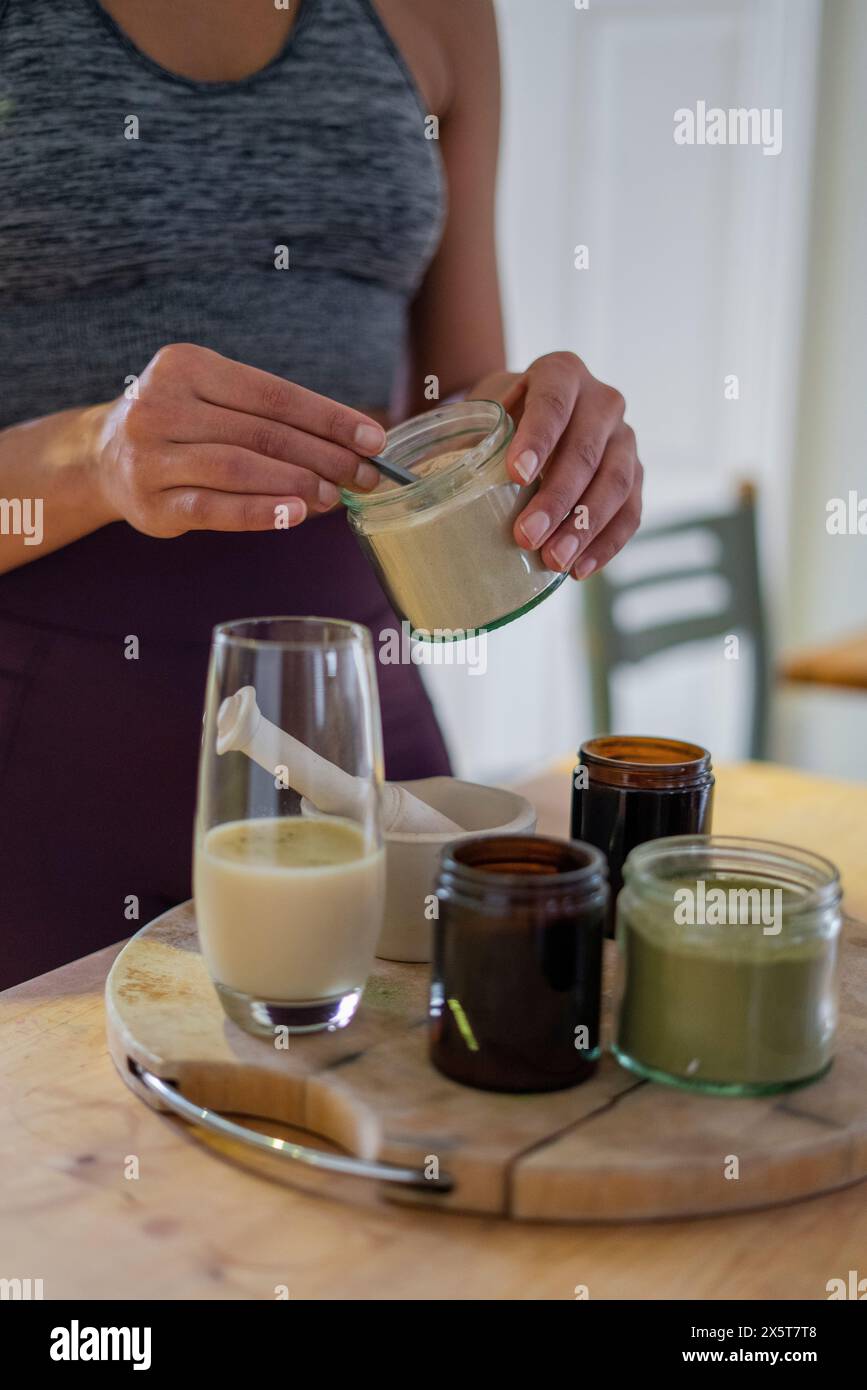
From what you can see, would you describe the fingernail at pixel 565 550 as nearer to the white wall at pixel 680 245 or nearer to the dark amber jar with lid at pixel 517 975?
the dark amber jar with lid at pixel 517 975

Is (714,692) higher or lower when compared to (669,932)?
lower

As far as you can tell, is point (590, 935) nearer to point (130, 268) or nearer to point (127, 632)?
point (127, 632)

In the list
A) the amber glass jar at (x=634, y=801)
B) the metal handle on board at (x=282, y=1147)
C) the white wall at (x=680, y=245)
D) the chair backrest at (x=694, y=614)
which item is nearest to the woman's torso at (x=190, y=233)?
the amber glass jar at (x=634, y=801)

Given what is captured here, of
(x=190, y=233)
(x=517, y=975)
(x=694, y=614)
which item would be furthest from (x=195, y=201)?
(x=694, y=614)

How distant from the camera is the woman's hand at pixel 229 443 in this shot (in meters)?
0.76

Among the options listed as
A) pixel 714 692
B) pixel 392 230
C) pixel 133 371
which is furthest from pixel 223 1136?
pixel 714 692

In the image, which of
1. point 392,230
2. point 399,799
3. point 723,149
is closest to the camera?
point 399,799

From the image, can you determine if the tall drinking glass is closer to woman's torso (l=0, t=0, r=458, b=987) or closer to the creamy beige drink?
the creamy beige drink

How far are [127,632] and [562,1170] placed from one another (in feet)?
1.96

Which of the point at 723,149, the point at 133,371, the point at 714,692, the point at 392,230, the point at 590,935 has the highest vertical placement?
the point at 723,149

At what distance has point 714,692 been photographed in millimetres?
3172

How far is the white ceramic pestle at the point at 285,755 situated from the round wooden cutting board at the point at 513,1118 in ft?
0.39

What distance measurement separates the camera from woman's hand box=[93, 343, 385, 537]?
0.76 metres

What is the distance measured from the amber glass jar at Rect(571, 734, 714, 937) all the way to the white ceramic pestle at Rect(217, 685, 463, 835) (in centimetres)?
20
